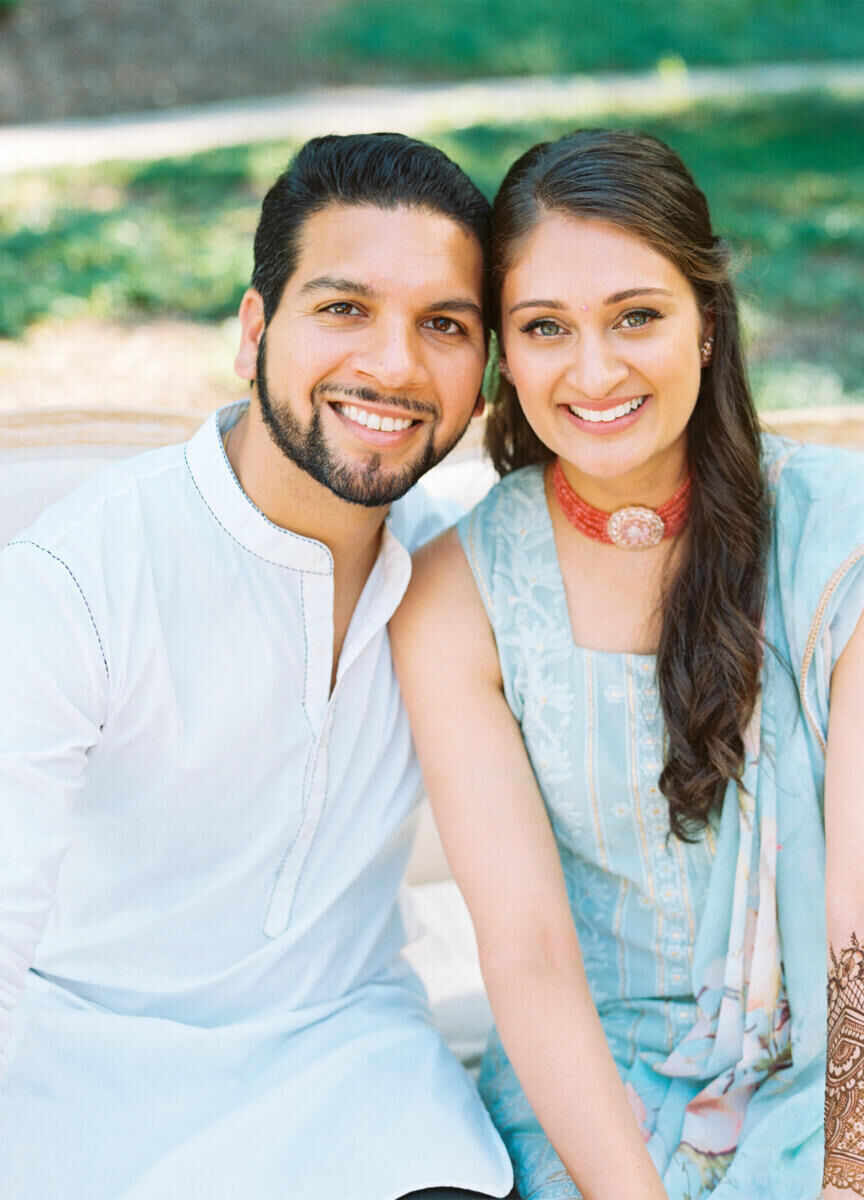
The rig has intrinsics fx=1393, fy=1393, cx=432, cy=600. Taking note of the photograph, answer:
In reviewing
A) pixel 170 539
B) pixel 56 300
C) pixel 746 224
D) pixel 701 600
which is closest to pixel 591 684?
pixel 701 600

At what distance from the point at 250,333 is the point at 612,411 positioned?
68cm

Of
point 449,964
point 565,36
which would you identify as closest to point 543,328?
point 449,964

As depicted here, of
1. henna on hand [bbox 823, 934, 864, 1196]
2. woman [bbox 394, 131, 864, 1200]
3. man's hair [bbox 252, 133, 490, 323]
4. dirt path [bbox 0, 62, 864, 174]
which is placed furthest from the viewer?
dirt path [bbox 0, 62, 864, 174]

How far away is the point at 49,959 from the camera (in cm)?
237

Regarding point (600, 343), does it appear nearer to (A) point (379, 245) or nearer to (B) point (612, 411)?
(B) point (612, 411)

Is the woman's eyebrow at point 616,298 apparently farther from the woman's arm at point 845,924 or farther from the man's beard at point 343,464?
the woman's arm at point 845,924

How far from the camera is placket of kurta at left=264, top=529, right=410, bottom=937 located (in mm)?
2316

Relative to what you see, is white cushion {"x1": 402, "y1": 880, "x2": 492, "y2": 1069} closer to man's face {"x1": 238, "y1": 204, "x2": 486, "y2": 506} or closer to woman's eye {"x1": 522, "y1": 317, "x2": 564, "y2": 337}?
man's face {"x1": 238, "y1": 204, "x2": 486, "y2": 506}

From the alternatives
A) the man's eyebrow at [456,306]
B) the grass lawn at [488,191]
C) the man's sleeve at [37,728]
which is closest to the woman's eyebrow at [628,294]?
the man's eyebrow at [456,306]

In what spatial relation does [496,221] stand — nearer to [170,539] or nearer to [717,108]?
[170,539]

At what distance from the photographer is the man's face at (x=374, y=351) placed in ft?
7.40

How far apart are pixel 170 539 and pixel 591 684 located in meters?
0.74

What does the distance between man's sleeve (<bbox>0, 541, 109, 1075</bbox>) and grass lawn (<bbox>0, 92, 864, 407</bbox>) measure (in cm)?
448

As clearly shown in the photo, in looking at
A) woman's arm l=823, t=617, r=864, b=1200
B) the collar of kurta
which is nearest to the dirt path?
the collar of kurta
